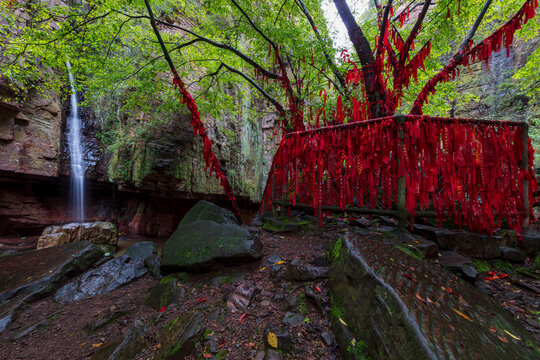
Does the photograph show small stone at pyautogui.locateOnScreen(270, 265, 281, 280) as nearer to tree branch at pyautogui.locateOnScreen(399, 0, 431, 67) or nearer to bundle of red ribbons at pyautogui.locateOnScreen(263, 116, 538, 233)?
bundle of red ribbons at pyautogui.locateOnScreen(263, 116, 538, 233)

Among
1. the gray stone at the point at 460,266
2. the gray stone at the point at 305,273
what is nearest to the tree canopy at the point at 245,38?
the gray stone at the point at 460,266

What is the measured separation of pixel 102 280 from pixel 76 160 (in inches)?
297

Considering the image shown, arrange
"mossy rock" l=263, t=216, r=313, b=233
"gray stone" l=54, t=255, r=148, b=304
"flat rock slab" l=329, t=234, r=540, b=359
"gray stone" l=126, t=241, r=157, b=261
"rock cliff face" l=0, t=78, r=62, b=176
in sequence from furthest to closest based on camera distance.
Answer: "rock cliff face" l=0, t=78, r=62, b=176
"gray stone" l=126, t=241, r=157, b=261
"mossy rock" l=263, t=216, r=313, b=233
"gray stone" l=54, t=255, r=148, b=304
"flat rock slab" l=329, t=234, r=540, b=359

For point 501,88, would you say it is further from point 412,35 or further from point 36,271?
point 36,271

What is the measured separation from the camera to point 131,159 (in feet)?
23.7

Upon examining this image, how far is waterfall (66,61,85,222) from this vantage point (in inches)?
312

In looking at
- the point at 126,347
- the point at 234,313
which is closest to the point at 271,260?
the point at 234,313

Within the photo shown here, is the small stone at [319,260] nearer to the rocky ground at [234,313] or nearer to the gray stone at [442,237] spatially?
the rocky ground at [234,313]

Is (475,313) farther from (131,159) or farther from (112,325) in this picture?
(131,159)

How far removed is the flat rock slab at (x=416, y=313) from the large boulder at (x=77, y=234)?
8.50 m

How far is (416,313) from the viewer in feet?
3.11

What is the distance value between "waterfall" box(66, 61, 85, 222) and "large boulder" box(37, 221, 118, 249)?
2.46 meters

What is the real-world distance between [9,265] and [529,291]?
7771 mm

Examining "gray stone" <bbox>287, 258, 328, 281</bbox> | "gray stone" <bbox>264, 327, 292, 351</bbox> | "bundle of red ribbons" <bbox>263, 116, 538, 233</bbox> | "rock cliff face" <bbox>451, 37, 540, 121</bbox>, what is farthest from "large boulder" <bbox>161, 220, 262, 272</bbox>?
"rock cliff face" <bbox>451, 37, 540, 121</bbox>
